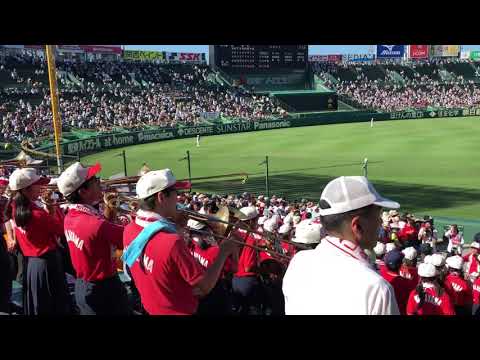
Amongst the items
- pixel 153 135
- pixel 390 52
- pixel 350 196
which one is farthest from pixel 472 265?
pixel 390 52

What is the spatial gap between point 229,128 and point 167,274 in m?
46.2

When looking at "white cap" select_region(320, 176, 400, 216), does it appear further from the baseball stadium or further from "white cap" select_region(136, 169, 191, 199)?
"white cap" select_region(136, 169, 191, 199)

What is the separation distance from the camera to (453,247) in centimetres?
1098

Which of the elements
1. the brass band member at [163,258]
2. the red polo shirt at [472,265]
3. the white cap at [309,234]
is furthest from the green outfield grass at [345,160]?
the brass band member at [163,258]

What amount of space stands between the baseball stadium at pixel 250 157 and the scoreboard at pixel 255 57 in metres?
0.17

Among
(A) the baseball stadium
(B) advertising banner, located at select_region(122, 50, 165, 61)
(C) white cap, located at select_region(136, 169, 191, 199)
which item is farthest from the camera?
(B) advertising banner, located at select_region(122, 50, 165, 61)

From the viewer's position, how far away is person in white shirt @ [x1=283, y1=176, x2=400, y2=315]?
207cm

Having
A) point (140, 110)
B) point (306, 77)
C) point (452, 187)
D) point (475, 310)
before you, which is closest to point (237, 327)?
point (475, 310)

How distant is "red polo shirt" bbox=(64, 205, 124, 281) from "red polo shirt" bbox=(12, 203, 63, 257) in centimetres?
69

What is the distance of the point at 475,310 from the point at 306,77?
68.0 meters

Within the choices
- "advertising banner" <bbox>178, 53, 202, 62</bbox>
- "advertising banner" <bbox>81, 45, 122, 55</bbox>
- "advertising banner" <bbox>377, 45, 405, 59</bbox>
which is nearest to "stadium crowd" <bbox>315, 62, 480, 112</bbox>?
"advertising banner" <bbox>377, 45, 405, 59</bbox>

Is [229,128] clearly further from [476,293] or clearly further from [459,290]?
[459,290]

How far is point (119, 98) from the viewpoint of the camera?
50125mm
